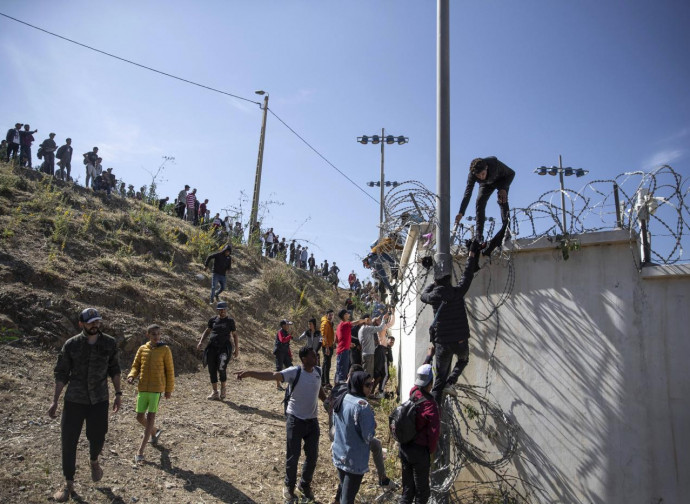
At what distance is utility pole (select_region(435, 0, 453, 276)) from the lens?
16.6 feet

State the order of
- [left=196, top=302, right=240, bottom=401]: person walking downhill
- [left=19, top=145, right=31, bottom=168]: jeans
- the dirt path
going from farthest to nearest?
[left=19, top=145, right=31, bottom=168]: jeans
[left=196, top=302, right=240, bottom=401]: person walking downhill
the dirt path

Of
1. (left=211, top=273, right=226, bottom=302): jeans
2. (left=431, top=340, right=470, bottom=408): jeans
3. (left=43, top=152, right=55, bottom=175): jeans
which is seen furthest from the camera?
(left=43, top=152, right=55, bottom=175): jeans

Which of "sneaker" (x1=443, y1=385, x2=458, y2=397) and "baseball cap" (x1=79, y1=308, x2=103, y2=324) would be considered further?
"sneaker" (x1=443, y1=385, x2=458, y2=397)

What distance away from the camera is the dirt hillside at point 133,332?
218 inches

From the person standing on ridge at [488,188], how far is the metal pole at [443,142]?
425 millimetres

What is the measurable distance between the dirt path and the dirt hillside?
22 mm

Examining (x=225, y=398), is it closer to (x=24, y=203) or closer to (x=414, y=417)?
(x=414, y=417)

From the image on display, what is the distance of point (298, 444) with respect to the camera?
5.19 metres

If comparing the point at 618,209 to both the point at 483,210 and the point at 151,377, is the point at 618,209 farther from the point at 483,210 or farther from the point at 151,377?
the point at 151,377

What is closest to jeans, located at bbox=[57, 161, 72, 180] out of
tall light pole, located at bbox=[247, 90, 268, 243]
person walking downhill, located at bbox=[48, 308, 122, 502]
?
tall light pole, located at bbox=[247, 90, 268, 243]

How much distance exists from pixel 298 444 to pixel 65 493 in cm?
233

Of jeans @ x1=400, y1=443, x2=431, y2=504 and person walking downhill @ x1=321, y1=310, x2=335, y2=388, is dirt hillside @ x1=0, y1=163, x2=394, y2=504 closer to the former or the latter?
person walking downhill @ x1=321, y1=310, x2=335, y2=388

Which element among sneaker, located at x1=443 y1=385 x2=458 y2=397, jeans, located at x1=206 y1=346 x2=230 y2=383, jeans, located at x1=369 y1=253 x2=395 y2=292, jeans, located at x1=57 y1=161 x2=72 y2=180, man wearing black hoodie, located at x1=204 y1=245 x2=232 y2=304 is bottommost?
sneaker, located at x1=443 y1=385 x2=458 y2=397

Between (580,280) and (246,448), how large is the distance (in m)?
5.02
